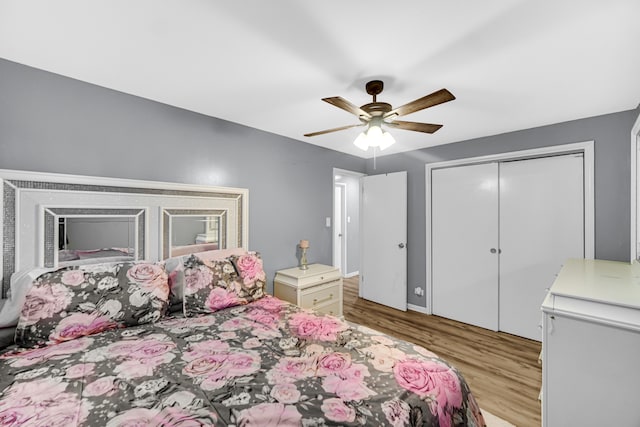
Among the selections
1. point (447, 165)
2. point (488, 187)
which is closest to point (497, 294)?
point (488, 187)

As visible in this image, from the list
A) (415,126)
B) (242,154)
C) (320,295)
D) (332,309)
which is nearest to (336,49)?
(415,126)

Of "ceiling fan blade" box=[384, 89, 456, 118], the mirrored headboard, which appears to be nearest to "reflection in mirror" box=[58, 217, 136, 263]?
the mirrored headboard

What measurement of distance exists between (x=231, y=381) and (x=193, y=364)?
261mm

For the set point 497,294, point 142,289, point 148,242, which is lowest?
point 497,294

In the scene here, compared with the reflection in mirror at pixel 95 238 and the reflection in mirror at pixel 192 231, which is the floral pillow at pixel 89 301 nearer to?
the reflection in mirror at pixel 95 238

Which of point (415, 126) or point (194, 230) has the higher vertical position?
point (415, 126)

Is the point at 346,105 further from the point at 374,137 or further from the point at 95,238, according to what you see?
the point at 95,238

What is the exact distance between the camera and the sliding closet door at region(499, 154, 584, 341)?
2742 mm

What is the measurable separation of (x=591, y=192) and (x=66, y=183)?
4494 mm

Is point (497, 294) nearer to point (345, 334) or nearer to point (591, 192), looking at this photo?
point (591, 192)

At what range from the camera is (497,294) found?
3.19 m

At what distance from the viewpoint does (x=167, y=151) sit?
2.35m

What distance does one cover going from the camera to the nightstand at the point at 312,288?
112 inches

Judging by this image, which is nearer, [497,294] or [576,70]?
[576,70]
